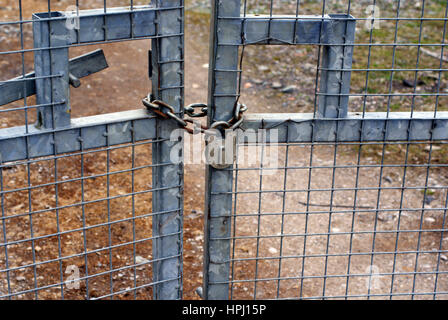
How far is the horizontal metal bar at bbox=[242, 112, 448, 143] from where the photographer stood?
2627 millimetres

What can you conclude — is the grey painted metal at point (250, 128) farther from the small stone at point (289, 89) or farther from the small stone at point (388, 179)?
the small stone at point (289, 89)

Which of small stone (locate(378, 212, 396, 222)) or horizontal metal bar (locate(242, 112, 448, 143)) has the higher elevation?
horizontal metal bar (locate(242, 112, 448, 143))

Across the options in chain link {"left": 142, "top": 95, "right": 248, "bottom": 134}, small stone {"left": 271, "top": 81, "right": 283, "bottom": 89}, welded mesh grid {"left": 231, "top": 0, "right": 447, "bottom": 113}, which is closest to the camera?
chain link {"left": 142, "top": 95, "right": 248, "bottom": 134}

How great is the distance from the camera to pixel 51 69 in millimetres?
2295

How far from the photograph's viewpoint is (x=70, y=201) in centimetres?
475

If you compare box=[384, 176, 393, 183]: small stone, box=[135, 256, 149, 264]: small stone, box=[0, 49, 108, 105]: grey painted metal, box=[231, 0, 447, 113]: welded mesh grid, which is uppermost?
box=[0, 49, 108, 105]: grey painted metal

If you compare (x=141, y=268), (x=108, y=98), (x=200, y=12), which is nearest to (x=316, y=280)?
(x=141, y=268)

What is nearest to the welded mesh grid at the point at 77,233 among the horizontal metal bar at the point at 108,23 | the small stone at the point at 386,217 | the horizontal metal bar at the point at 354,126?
the horizontal metal bar at the point at 354,126

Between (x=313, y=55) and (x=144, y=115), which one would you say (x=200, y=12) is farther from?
(x=144, y=115)

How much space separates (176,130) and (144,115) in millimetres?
144

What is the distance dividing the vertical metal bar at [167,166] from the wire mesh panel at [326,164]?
14 centimetres

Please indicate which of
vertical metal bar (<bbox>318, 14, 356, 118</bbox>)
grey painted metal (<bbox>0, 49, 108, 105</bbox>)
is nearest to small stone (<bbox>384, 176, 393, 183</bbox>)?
vertical metal bar (<bbox>318, 14, 356, 118</bbox>)

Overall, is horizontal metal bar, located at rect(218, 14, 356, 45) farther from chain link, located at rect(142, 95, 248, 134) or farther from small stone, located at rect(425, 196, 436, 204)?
small stone, located at rect(425, 196, 436, 204)

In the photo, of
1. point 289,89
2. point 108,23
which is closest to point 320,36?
point 108,23
